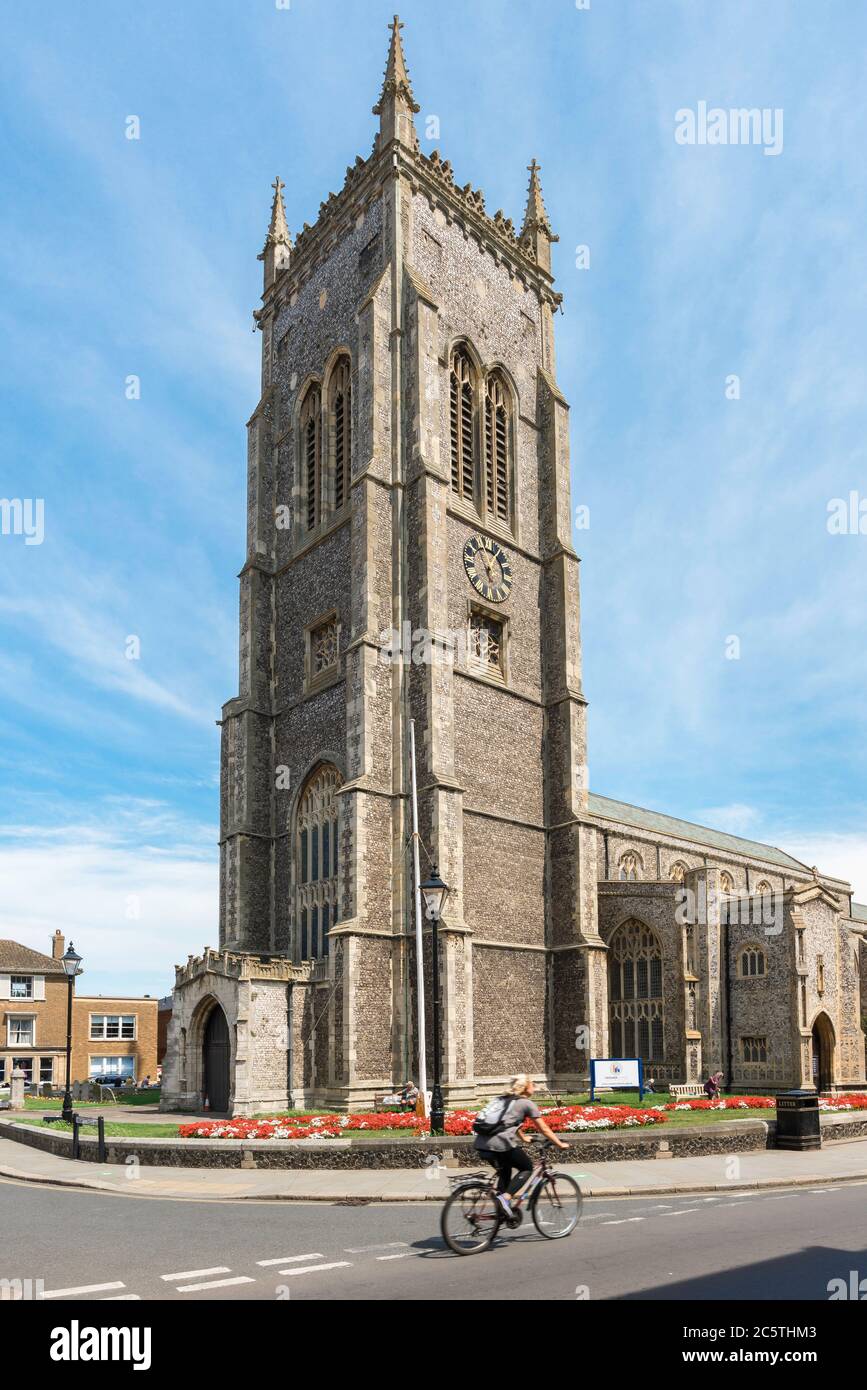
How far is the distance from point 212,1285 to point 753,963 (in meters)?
31.7

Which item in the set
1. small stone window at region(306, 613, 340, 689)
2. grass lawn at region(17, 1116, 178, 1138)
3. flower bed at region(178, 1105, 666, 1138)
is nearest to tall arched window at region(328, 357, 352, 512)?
small stone window at region(306, 613, 340, 689)

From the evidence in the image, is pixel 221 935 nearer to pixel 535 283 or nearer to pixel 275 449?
pixel 275 449

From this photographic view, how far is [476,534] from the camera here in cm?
3884

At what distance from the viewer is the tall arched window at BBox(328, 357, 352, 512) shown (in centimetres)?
4028

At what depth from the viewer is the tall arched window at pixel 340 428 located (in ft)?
132

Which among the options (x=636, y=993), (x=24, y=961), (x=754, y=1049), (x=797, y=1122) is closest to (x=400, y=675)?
(x=636, y=993)

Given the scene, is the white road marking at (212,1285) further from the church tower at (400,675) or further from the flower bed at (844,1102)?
the church tower at (400,675)

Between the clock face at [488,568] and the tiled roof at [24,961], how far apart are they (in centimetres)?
3295

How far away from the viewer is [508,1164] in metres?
10.6

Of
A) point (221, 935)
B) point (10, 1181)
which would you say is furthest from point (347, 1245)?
point (221, 935)

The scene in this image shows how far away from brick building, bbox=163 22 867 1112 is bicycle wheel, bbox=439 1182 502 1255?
20.5 metres

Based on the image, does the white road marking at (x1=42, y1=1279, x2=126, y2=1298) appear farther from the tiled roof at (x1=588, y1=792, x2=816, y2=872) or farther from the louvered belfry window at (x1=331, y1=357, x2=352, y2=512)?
the tiled roof at (x1=588, y1=792, x2=816, y2=872)
